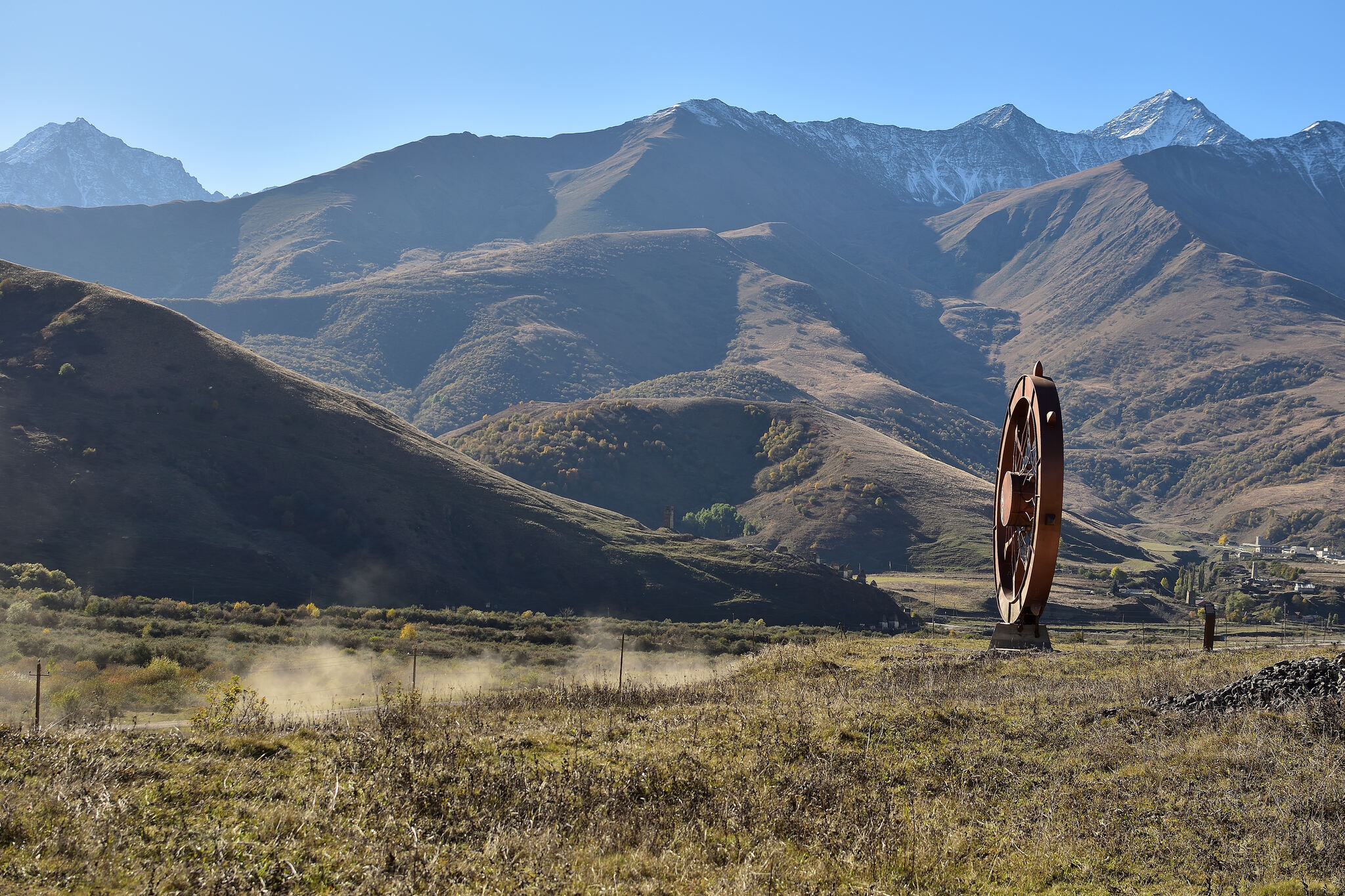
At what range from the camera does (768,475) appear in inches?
5148

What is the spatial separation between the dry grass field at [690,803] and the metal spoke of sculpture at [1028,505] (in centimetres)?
589

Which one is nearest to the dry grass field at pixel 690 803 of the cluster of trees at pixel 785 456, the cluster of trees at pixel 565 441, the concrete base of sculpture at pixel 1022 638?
the concrete base of sculpture at pixel 1022 638

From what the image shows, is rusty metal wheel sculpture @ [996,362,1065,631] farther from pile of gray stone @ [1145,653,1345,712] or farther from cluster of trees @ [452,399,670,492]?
cluster of trees @ [452,399,670,492]

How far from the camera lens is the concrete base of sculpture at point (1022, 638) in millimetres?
22594

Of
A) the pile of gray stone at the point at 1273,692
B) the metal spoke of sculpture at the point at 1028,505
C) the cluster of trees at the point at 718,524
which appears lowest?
the cluster of trees at the point at 718,524

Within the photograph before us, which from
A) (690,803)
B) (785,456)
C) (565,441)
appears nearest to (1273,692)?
(690,803)

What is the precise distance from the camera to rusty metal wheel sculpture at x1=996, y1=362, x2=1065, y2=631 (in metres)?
19.7

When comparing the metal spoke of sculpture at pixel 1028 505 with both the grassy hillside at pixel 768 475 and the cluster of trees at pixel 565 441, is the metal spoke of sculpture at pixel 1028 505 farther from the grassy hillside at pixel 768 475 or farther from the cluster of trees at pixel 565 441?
the cluster of trees at pixel 565 441

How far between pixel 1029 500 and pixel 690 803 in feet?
48.2

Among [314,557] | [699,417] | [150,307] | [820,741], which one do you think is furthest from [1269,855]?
[699,417]

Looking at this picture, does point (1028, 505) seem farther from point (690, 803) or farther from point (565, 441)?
point (565, 441)

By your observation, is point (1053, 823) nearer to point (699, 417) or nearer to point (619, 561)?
point (619, 561)

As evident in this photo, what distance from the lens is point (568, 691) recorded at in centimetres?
1797

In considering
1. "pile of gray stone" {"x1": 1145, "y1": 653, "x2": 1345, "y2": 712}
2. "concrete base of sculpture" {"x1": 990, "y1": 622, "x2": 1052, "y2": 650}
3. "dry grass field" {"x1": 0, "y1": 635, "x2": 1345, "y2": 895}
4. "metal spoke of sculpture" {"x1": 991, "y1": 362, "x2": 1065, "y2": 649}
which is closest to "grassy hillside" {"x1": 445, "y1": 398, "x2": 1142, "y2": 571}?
"metal spoke of sculpture" {"x1": 991, "y1": 362, "x2": 1065, "y2": 649}
